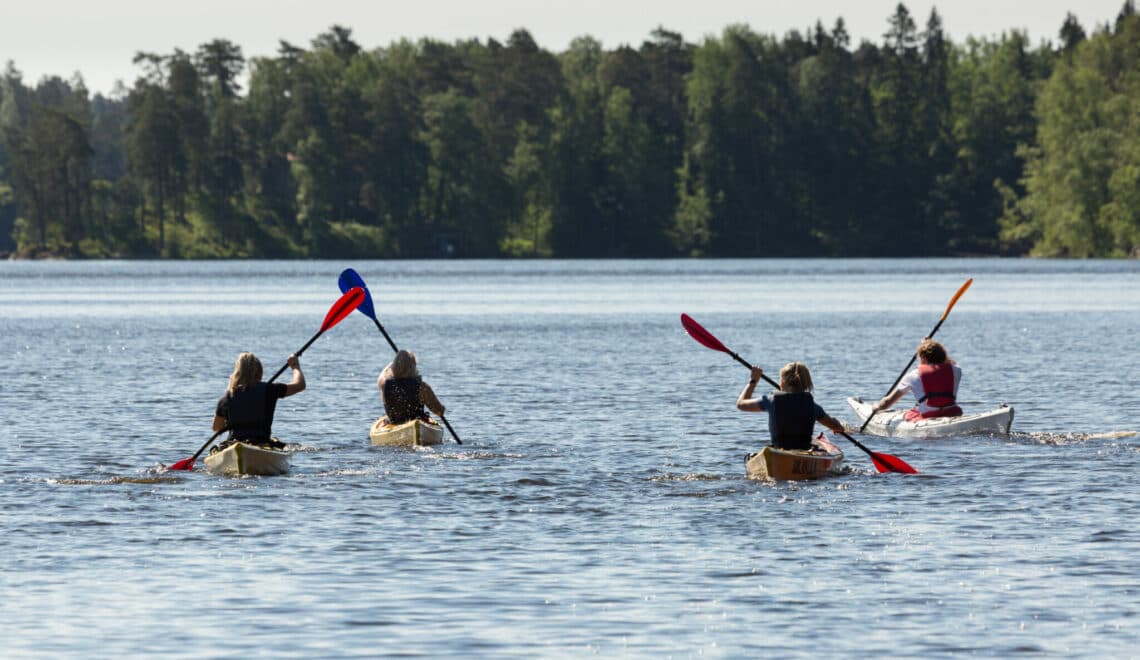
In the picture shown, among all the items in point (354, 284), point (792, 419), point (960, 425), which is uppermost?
point (354, 284)

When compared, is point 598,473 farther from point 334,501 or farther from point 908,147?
point 908,147

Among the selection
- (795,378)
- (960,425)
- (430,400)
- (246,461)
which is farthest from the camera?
(960,425)

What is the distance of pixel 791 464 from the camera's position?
21781 mm

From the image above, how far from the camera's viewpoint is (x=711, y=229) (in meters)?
167

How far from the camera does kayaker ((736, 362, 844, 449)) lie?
21.1m

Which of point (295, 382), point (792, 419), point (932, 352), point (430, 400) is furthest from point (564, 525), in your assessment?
point (932, 352)

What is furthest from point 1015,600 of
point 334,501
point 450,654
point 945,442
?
point 945,442

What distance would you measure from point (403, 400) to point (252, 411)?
421 centimetres

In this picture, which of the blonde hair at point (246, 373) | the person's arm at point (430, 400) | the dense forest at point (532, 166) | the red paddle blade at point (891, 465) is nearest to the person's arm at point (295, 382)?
the blonde hair at point (246, 373)

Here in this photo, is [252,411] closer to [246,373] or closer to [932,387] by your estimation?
[246,373]

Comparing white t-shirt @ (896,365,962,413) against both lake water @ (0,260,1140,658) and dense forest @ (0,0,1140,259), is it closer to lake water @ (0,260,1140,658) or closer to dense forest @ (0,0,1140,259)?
lake water @ (0,260,1140,658)

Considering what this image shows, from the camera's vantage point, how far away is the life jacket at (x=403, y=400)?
2630 centimetres

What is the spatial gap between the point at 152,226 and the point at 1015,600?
159333mm

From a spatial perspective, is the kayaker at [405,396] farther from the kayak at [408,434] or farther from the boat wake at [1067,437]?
the boat wake at [1067,437]
